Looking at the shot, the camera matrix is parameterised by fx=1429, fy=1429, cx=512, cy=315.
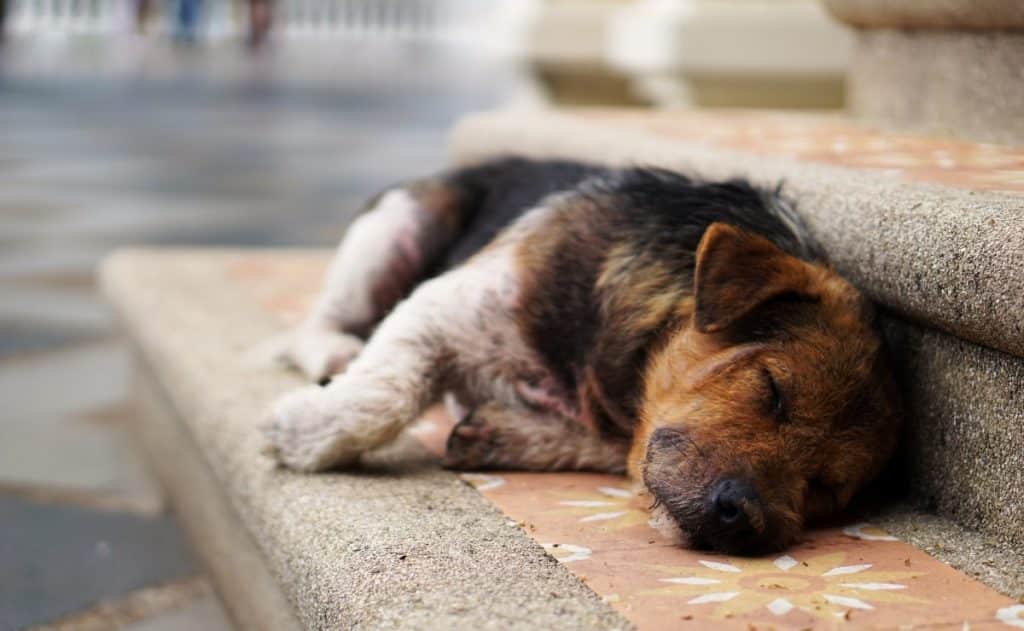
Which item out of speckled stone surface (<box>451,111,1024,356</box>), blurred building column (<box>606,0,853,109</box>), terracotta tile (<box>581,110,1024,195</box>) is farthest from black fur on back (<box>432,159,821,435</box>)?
blurred building column (<box>606,0,853,109</box>)

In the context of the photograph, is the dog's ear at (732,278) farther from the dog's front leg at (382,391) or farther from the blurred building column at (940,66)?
the blurred building column at (940,66)

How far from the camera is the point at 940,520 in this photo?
10.3ft

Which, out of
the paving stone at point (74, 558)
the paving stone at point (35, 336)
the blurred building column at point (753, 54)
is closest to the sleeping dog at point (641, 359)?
the paving stone at point (74, 558)

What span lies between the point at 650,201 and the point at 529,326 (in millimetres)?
453

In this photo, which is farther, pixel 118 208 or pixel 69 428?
pixel 118 208

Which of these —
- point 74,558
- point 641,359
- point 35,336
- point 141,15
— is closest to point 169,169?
point 35,336

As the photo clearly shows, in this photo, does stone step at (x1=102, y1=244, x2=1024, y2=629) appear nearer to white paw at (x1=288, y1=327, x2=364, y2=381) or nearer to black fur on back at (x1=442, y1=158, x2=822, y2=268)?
white paw at (x1=288, y1=327, x2=364, y2=381)

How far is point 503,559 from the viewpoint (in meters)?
2.79

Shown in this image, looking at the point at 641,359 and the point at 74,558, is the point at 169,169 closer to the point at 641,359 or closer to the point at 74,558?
the point at 74,558

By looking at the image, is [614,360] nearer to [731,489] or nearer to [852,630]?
[731,489]

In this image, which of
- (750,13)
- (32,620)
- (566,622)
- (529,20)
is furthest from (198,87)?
(566,622)

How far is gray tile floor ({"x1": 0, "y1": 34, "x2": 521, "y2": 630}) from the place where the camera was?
4133 mm

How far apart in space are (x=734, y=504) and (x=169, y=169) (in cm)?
1028

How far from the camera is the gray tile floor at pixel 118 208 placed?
413 centimetres
